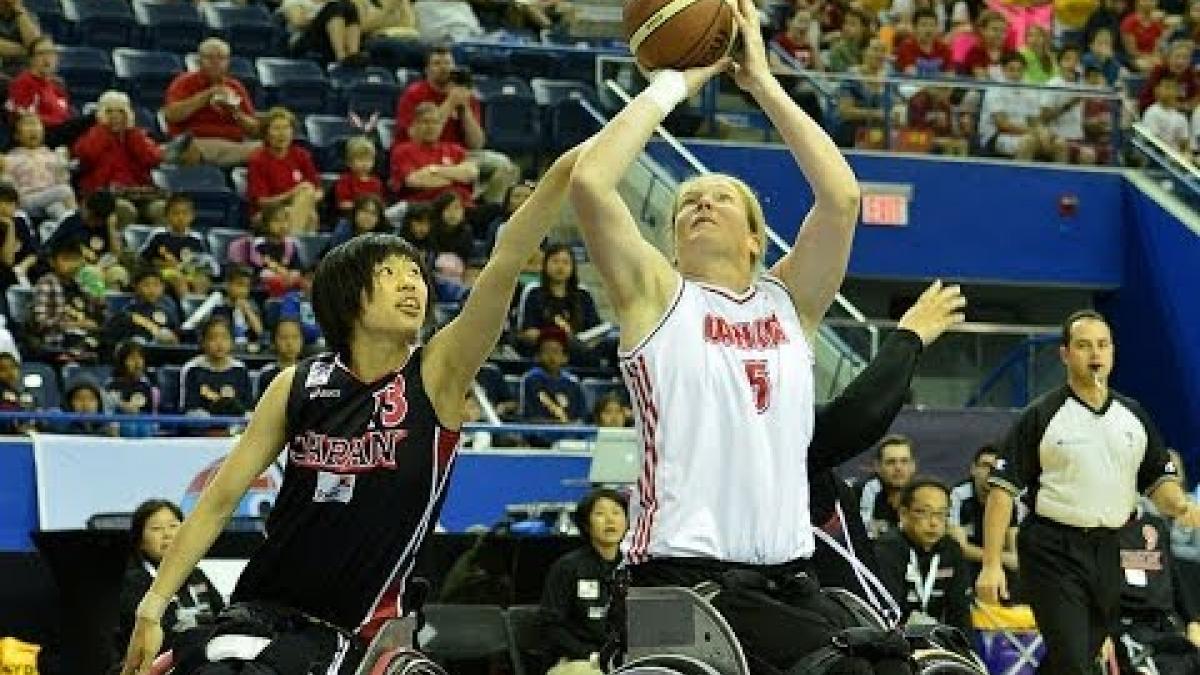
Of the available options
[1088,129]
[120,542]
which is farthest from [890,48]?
[120,542]

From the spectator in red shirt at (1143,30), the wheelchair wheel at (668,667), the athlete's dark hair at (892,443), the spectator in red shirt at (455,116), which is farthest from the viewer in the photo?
the spectator in red shirt at (1143,30)

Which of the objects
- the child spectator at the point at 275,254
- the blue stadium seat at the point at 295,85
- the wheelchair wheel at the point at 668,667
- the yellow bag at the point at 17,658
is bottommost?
the yellow bag at the point at 17,658

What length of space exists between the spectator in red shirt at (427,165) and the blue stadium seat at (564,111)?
106 centimetres

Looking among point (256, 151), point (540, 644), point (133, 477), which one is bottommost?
point (540, 644)

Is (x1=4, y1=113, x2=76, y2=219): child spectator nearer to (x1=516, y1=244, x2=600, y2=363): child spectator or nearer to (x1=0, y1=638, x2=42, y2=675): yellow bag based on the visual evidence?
(x1=516, y1=244, x2=600, y2=363): child spectator

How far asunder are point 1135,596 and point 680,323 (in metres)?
5.48

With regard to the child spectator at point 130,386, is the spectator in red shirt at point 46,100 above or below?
above

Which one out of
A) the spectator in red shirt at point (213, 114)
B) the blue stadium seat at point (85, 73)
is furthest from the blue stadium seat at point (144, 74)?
the spectator in red shirt at point (213, 114)

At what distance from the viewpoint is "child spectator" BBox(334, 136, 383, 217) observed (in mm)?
16000

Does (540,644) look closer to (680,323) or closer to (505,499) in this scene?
(505,499)

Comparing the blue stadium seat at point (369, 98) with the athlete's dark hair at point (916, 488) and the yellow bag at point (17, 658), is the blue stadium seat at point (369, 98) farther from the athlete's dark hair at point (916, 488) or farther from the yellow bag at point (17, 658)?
the yellow bag at point (17, 658)

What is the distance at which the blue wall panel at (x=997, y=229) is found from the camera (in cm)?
1894

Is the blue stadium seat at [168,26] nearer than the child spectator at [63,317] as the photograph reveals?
No

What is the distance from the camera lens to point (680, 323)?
5.86 meters
